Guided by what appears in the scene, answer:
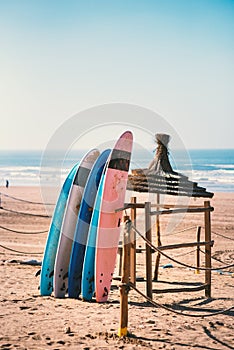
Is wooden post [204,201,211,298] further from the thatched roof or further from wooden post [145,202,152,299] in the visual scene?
wooden post [145,202,152,299]

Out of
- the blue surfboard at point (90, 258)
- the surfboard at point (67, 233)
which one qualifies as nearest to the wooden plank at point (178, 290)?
the blue surfboard at point (90, 258)

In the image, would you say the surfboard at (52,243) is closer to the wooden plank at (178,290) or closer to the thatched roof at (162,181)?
the thatched roof at (162,181)

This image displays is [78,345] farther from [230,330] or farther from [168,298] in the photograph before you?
[168,298]

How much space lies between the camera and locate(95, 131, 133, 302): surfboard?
7.40 metres

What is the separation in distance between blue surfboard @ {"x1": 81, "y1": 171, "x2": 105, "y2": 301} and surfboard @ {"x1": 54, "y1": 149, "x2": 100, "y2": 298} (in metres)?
0.39

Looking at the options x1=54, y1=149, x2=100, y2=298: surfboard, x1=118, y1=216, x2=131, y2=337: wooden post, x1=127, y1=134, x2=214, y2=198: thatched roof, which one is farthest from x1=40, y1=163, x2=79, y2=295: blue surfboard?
x1=118, y1=216, x2=131, y2=337: wooden post

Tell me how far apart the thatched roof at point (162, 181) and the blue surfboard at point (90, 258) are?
3.12ft

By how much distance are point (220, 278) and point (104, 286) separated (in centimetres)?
266

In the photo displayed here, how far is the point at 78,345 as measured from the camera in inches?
216

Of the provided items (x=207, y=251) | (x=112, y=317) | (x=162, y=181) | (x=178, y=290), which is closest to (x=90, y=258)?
(x=112, y=317)

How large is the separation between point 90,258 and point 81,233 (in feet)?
1.29

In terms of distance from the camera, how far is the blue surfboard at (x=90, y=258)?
7496 millimetres

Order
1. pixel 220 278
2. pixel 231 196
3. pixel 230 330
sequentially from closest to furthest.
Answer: pixel 230 330 → pixel 220 278 → pixel 231 196

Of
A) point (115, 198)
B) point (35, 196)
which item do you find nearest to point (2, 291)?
point (115, 198)
